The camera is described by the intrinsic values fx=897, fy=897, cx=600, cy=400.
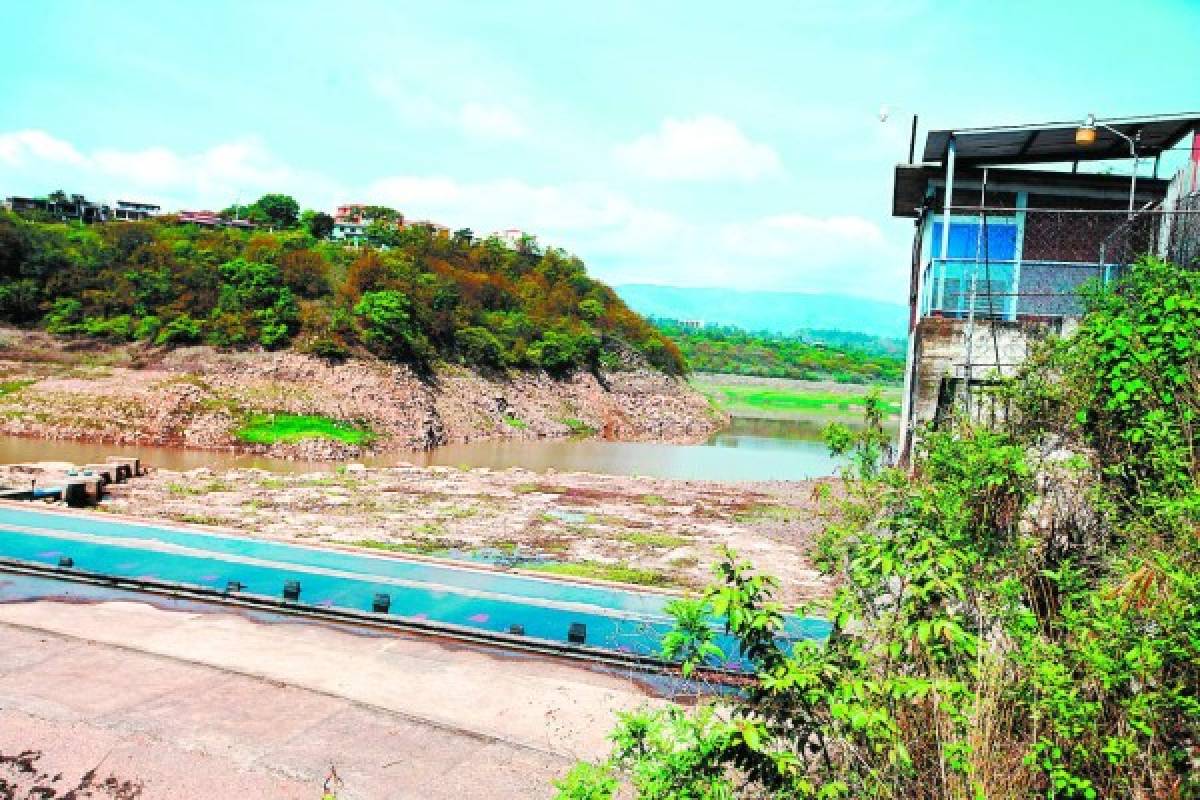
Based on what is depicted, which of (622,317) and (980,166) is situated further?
(622,317)

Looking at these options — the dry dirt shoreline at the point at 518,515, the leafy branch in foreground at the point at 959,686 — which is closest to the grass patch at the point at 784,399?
the dry dirt shoreline at the point at 518,515

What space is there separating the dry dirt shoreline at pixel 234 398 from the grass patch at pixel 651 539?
45.1ft

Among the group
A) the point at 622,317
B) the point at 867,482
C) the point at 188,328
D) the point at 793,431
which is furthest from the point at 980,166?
the point at 622,317

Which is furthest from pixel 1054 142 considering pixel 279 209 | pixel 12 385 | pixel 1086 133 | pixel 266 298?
pixel 279 209

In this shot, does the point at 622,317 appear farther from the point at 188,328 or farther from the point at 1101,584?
the point at 1101,584

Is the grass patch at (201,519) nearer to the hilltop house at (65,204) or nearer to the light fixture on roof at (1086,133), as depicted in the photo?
the light fixture on roof at (1086,133)

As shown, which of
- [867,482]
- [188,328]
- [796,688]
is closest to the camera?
[796,688]

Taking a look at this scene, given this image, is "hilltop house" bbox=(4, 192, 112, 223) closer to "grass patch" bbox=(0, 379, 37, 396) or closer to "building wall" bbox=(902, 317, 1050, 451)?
"grass patch" bbox=(0, 379, 37, 396)

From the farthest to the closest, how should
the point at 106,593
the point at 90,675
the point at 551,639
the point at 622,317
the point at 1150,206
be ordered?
1. the point at 622,317
2. the point at 1150,206
3. the point at 106,593
4. the point at 551,639
5. the point at 90,675

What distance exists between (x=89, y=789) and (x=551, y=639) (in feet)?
12.1

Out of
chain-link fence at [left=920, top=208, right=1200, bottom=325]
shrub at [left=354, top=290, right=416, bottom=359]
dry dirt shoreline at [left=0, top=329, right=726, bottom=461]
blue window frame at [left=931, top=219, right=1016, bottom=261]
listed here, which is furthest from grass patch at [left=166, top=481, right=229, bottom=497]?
shrub at [left=354, top=290, right=416, bottom=359]

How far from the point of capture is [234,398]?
2719 centimetres

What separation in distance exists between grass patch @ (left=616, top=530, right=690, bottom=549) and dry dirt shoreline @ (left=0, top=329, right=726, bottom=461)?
45.1 ft

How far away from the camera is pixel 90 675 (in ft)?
21.1
